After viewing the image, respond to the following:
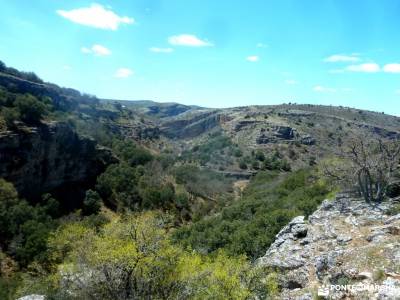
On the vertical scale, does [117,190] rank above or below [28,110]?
below

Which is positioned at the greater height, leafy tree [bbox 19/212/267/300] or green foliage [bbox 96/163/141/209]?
leafy tree [bbox 19/212/267/300]

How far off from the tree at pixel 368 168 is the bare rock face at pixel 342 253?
136cm

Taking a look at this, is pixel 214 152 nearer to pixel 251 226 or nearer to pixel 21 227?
pixel 21 227

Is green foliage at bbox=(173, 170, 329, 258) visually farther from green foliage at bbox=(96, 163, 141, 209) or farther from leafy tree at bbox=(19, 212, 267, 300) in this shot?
green foliage at bbox=(96, 163, 141, 209)

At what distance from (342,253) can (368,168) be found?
1008cm

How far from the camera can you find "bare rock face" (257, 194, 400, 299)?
1551 cm

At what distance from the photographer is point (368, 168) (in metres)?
27.0

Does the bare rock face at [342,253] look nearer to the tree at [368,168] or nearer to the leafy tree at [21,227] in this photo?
the tree at [368,168]

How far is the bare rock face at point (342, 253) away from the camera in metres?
15.5

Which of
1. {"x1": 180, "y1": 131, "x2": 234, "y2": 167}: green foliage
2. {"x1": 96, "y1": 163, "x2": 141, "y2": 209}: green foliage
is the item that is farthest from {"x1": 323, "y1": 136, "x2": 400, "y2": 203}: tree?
{"x1": 180, "y1": 131, "x2": 234, "y2": 167}: green foliage

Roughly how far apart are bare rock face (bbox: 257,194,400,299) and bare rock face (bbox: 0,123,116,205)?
2068 inches

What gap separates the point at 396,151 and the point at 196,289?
16860mm

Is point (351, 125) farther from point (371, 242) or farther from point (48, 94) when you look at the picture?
point (371, 242)

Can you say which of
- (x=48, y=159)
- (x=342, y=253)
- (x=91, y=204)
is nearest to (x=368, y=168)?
(x=342, y=253)
